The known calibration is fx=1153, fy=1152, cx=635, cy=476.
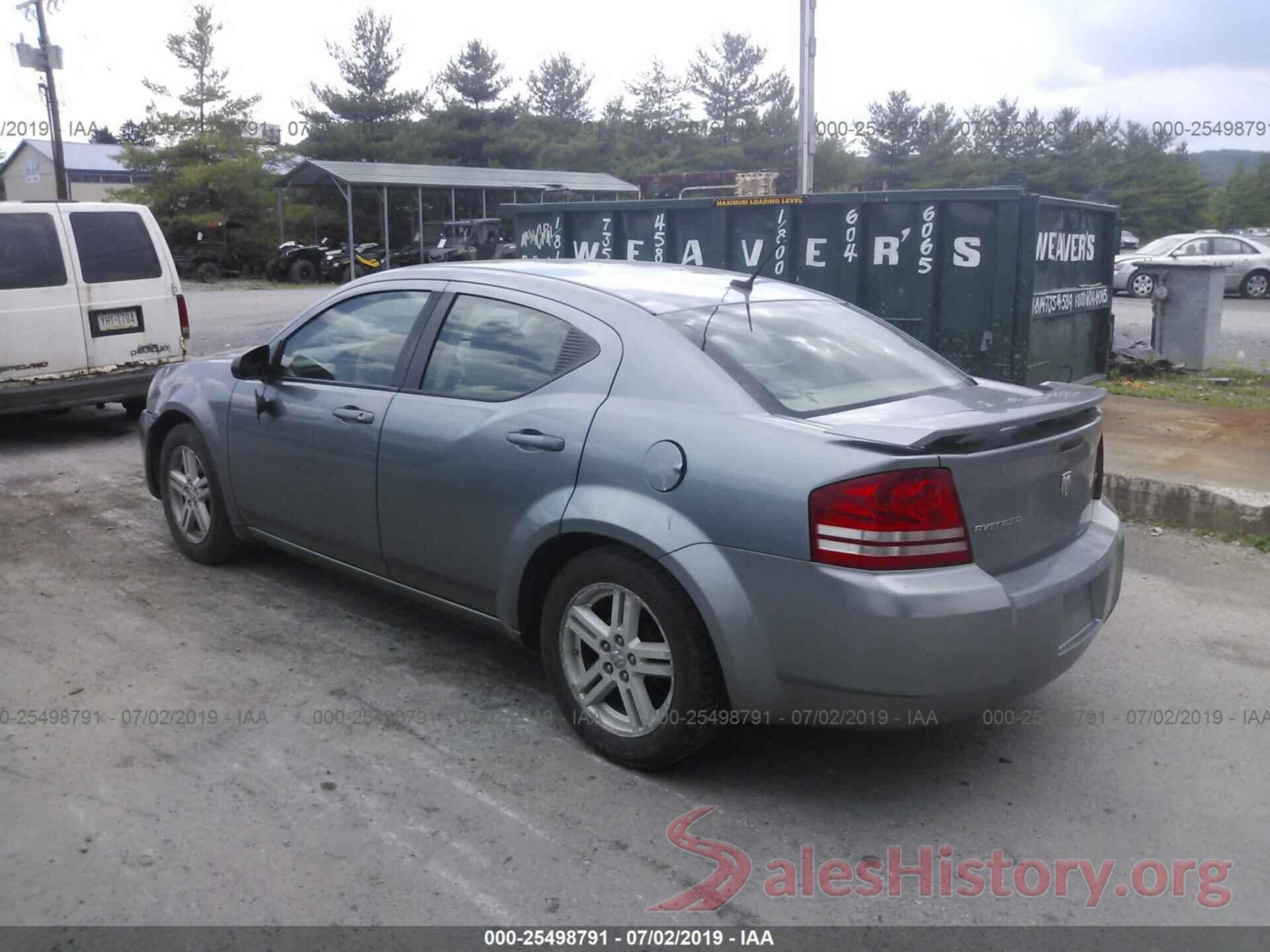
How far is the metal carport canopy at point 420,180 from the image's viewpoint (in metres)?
30.6

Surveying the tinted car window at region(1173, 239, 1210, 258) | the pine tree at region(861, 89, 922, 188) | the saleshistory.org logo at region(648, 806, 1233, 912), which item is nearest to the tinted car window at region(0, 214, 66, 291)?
the saleshistory.org logo at region(648, 806, 1233, 912)

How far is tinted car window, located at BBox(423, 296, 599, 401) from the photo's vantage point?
13.4 feet

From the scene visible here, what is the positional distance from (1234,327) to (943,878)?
667 inches

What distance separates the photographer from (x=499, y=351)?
427cm

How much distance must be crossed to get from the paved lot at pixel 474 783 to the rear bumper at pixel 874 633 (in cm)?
43

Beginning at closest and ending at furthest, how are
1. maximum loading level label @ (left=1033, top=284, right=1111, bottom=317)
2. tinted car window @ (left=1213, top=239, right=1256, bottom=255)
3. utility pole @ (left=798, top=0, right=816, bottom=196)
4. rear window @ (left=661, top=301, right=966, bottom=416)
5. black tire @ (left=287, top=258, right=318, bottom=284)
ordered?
rear window @ (left=661, top=301, right=966, bottom=416) → maximum loading level label @ (left=1033, top=284, right=1111, bottom=317) → utility pole @ (left=798, top=0, right=816, bottom=196) → tinted car window @ (left=1213, top=239, right=1256, bottom=255) → black tire @ (left=287, top=258, right=318, bottom=284)

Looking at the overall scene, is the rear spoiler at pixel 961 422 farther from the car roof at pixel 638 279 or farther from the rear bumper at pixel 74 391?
the rear bumper at pixel 74 391

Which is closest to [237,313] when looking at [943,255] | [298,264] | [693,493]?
[298,264]

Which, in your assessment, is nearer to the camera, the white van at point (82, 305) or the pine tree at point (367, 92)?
the white van at point (82, 305)

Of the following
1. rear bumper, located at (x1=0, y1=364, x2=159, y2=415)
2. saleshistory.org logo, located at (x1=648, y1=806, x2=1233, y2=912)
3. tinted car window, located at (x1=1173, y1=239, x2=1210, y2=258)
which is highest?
tinted car window, located at (x1=1173, y1=239, x2=1210, y2=258)

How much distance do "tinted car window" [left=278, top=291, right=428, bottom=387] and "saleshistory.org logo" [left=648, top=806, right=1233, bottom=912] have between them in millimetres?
2356

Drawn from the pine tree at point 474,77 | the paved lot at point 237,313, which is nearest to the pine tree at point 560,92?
the pine tree at point 474,77

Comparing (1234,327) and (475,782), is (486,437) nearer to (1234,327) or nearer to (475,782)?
(475,782)

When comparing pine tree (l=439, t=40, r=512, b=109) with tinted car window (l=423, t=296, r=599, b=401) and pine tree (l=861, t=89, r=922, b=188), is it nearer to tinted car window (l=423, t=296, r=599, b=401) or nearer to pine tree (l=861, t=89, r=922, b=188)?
pine tree (l=861, t=89, r=922, b=188)
